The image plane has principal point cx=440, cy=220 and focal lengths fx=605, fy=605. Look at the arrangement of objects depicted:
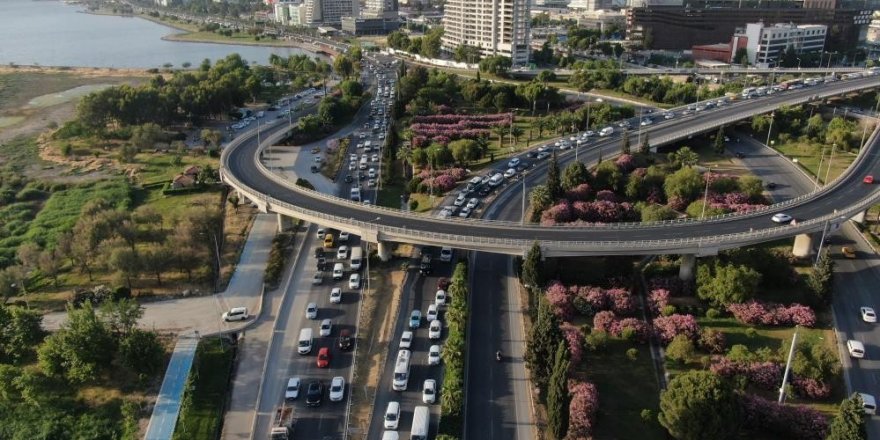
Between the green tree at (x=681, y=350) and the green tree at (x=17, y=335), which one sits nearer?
the green tree at (x=681, y=350)

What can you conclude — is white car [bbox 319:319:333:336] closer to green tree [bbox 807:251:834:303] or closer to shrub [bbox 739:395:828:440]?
shrub [bbox 739:395:828:440]

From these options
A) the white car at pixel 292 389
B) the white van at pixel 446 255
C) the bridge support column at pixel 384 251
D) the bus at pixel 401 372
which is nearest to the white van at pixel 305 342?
the white car at pixel 292 389

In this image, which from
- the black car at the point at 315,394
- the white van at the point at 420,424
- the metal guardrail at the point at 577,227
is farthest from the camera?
the metal guardrail at the point at 577,227

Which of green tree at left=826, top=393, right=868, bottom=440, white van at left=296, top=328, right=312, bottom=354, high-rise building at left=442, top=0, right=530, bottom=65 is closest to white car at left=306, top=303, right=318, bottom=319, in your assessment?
white van at left=296, top=328, right=312, bottom=354

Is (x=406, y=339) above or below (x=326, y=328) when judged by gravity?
above

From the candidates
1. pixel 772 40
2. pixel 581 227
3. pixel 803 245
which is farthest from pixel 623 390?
pixel 772 40

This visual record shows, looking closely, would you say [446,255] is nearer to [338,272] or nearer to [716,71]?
[338,272]

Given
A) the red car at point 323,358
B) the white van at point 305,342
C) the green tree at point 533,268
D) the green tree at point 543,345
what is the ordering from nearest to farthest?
1. the green tree at point 543,345
2. the red car at point 323,358
3. the white van at point 305,342
4. the green tree at point 533,268

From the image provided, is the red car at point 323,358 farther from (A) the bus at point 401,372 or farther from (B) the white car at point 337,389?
(A) the bus at point 401,372
